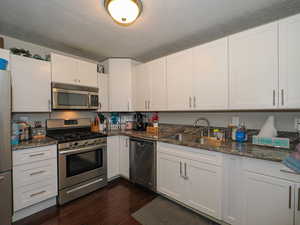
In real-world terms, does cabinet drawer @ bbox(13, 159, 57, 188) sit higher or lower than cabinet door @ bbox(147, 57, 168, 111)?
lower

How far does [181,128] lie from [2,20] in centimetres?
299

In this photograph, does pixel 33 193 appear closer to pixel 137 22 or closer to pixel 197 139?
pixel 197 139

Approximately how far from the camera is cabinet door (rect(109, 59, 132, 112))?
2867 mm

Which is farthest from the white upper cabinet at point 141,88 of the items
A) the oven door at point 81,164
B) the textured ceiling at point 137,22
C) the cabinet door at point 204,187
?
the cabinet door at point 204,187

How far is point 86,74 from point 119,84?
0.66 m

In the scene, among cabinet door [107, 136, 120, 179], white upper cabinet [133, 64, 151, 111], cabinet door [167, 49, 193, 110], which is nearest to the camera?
cabinet door [167, 49, 193, 110]

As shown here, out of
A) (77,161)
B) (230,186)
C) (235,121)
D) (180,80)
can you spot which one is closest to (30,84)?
(77,161)

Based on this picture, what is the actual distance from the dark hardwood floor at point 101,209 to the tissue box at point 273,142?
1650 millimetres

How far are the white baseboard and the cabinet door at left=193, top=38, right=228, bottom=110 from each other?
245 centimetres

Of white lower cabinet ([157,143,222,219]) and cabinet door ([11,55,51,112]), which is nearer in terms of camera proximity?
white lower cabinet ([157,143,222,219])

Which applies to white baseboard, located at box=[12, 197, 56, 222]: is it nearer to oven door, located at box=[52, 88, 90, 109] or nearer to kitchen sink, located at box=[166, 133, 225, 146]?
oven door, located at box=[52, 88, 90, 109]

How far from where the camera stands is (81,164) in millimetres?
2104

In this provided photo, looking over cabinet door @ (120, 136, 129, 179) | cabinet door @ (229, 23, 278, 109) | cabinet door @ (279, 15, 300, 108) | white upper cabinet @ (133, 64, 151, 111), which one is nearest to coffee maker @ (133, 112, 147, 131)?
white upper cabinet @ (133, 64, 151, 111)

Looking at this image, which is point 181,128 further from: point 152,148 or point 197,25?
point 197,25
